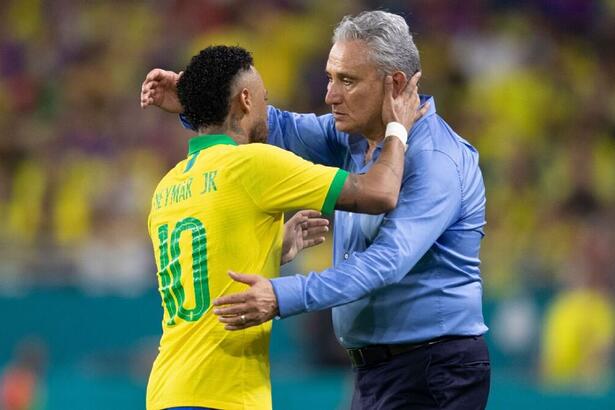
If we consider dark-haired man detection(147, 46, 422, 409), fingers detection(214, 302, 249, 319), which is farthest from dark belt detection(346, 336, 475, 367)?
fingers detection(214, 302, 249, 319)

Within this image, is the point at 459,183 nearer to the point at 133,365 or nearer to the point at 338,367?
the point at 338,367

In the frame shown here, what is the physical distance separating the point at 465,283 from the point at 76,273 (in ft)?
18.9

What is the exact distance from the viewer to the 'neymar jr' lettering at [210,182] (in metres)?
4.30

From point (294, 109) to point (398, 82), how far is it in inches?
264

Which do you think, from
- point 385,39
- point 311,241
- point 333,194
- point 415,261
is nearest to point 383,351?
point 415,261

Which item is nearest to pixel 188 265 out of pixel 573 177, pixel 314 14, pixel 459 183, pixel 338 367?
pixel 459 183

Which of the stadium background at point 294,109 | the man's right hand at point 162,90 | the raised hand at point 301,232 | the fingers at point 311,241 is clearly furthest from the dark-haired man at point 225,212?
the stadium background at point 294,109

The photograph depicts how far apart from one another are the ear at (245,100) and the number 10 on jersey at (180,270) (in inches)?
17.0

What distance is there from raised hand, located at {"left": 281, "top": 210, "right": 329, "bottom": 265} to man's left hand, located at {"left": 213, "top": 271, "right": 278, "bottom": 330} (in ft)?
2.22

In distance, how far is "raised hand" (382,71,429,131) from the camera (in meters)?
4.55

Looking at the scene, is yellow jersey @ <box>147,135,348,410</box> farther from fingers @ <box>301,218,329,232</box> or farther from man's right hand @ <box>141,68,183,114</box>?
man's right hand @ <box>141,68,183,114</box>

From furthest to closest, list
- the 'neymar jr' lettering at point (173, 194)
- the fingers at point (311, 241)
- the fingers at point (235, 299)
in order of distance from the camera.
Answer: the fingers at point (311, 241) < the 'neymar jr' lettering at point (173, 194) < the fingers at point (235, 299)

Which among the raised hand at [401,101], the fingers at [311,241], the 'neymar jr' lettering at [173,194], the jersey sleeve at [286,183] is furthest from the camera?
the fingers at [311,241]

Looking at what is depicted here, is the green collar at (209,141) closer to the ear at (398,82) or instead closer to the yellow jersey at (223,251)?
the yellow jersey at (223,251)
